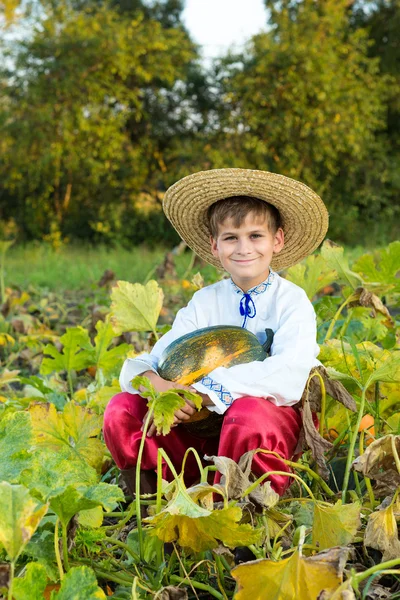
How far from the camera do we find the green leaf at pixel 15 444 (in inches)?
47.4

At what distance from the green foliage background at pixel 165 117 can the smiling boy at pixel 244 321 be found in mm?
11433

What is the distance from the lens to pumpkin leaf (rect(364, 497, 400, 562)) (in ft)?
4.30

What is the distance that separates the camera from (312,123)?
13992 millimetres

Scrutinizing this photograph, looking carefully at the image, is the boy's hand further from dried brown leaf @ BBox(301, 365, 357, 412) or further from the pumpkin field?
dried brown leaf @ BBox(301, 365, 357, 412)

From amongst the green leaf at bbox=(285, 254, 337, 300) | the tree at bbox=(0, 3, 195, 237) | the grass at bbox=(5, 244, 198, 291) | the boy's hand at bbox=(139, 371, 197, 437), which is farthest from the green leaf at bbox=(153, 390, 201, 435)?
the tree at bbox=(0, 3, 195, 237)

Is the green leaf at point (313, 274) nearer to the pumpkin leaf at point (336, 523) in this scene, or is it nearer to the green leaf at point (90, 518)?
the pumpkin leaf at point (336, 523)

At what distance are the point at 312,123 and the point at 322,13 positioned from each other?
2619 millimetres

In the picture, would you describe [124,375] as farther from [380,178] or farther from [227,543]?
[380,178]

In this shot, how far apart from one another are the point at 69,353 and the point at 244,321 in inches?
26.6

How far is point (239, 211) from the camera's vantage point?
1.93 m

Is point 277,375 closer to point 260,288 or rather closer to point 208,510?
point 260,288

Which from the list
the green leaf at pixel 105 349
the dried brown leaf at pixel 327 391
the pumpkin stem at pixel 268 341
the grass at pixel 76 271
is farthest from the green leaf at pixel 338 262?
the grass at pixel 76 271

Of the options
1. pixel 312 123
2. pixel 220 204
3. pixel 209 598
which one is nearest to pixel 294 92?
pixel 312 123

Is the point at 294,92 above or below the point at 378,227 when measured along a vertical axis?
above
